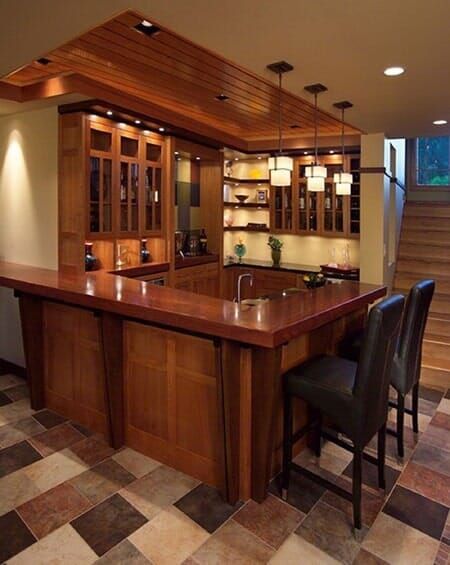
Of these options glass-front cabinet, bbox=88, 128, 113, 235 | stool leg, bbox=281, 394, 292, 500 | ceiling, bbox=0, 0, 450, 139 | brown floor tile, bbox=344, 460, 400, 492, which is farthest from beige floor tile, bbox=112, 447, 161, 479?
ceiling, bbox=0, 0, 450, 139

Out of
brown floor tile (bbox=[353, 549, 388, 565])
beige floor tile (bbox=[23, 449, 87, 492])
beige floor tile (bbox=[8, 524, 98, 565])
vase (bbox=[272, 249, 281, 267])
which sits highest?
vase (bbox=[272, 249, 281, 267])

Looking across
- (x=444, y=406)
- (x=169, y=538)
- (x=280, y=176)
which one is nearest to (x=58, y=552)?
(x=169, y=538)

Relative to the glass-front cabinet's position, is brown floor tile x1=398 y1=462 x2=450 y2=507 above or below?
below

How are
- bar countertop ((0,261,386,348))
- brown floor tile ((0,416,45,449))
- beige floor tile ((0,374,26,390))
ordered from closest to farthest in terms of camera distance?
bar countertop ((0,261,386,348))
brown floor tile ((0,416,45,449))
beige floor tile ((0,374,26,390))

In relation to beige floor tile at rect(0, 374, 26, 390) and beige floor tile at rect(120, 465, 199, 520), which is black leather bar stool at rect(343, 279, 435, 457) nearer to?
beige floor tile at rect(120, 465, 199, 520)

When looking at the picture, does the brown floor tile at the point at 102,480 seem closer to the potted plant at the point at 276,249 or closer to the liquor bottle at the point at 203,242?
the liquor bottle at the point at 203,242

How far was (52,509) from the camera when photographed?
250 cm

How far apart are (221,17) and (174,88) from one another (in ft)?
7.19

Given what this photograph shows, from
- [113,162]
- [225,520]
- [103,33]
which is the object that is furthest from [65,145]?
[225,520]

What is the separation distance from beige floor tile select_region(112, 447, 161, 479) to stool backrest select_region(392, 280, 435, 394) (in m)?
1.70

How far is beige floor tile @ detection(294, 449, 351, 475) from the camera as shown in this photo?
9.62ft

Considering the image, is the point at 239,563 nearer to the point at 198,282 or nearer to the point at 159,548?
the point at 159,548

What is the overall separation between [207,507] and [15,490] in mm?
1156

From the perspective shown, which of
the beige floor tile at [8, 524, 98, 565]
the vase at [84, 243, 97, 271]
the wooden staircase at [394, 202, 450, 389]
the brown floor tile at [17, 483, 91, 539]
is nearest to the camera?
the beige floor tile at [8, 524, 98, 565]
